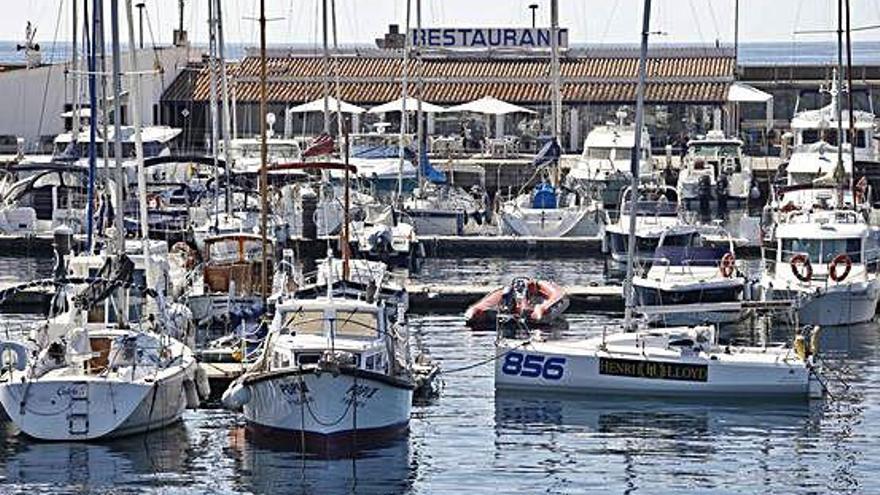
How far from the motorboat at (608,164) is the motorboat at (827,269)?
23027mm

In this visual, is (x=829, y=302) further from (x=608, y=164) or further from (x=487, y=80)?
(x=487, y=80)

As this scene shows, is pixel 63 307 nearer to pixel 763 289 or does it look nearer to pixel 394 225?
pixel 763 289

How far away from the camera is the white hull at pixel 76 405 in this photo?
1564 inches

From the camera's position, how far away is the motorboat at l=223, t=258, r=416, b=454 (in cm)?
3975

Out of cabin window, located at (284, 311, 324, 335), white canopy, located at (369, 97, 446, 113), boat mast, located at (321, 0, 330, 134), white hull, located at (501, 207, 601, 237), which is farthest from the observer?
white canopy, located at (369, 97, 446, 113)

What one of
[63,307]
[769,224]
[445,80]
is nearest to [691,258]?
[769,224]

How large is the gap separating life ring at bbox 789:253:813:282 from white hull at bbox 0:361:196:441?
18961 millimetres

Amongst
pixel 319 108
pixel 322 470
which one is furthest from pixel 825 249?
pixel 319 108

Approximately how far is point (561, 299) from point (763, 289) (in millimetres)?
4558

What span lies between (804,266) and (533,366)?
11.8 meters

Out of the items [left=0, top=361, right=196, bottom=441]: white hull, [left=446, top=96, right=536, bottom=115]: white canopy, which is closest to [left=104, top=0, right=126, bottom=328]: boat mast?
[left=0, top=361, right=196, bottom=441]: white hull

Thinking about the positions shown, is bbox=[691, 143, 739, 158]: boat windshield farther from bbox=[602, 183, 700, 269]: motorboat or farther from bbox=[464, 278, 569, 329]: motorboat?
bbox=[464, 278, 569, 329]: motorboat

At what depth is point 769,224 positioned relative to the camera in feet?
222

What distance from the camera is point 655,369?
4447 centimetres
